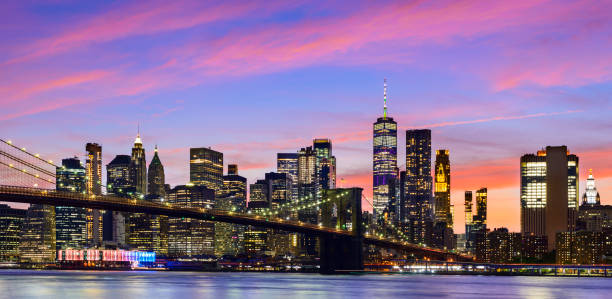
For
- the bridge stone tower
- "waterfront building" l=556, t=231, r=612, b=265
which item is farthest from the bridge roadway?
"waterfront building" l=556, t=231, r=612, b=265

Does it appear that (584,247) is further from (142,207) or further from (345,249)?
(142,207)

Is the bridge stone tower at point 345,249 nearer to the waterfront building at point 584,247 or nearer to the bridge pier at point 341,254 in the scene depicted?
the bridge pier at point 341,254

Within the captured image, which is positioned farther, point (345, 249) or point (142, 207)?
point (345, 249)

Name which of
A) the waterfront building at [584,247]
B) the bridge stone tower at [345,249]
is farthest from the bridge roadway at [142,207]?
the waterfront building at [584,247]

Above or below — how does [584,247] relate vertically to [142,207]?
below

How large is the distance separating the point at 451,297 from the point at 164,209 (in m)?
33.6

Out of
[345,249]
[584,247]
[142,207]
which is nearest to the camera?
[142,207]

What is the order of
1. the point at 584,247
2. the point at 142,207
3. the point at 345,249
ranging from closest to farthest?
the point at 142,207, the point at 345,249, the point at 584,247

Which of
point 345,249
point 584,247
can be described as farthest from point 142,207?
point 584,247

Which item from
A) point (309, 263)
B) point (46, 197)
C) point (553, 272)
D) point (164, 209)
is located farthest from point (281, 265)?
point (46, 197)

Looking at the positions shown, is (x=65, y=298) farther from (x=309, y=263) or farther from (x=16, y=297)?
(x=309, y=263)

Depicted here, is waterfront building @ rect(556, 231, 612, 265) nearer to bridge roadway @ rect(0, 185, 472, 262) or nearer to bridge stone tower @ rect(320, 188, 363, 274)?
bridge roadway @ rect(0, 185, 472, 262)

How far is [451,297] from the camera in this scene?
6719 cm

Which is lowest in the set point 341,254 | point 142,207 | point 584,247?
point 584,247
